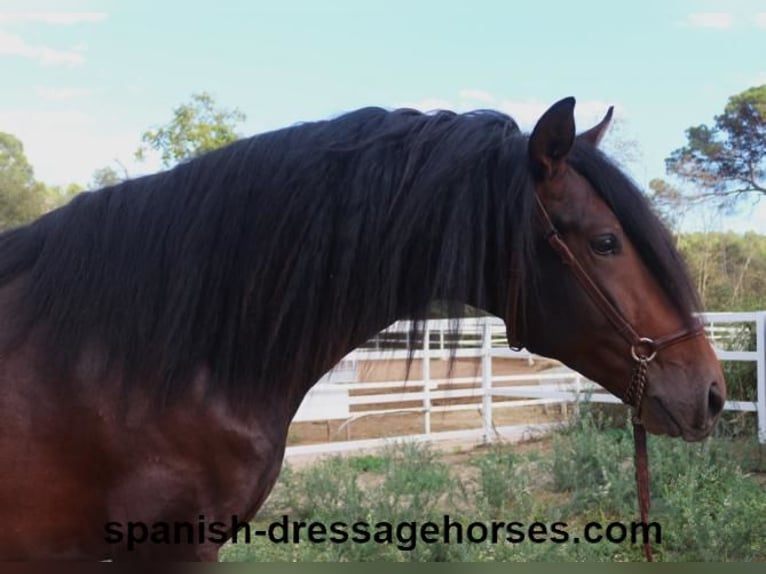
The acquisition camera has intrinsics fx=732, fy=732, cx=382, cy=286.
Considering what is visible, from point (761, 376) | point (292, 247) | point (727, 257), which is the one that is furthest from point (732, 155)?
Result: point (292, 247)

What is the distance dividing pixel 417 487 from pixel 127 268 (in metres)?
3.86

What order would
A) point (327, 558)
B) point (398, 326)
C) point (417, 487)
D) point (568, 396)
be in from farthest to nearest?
point (568, 396), point (417, 487), point (327, 558), point (398, 326)

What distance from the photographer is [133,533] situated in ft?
5.82

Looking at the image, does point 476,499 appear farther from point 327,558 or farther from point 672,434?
point 672,434

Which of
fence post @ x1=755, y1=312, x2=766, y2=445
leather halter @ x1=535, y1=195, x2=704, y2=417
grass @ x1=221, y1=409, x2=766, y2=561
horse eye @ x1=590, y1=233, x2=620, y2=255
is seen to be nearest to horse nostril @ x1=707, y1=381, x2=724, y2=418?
leather halter @ x1=535, y1=195, x2=704, y2=417

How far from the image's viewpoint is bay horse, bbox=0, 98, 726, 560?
179 cm

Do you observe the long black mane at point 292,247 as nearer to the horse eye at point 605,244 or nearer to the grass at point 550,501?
the horse eye at point 605,244

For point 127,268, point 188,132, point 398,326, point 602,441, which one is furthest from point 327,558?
point 188,132

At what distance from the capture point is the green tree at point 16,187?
24.5 metres

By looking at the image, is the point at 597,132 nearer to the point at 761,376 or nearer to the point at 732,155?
the point at 761,376

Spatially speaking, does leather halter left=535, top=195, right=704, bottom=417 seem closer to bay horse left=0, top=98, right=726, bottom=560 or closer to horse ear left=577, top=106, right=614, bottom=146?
bay horse left=0, top=98, right=726, bottom=560

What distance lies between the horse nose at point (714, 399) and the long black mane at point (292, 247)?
9.1 inches

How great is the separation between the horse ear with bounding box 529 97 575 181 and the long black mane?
5cm

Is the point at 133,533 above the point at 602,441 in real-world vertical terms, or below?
above
